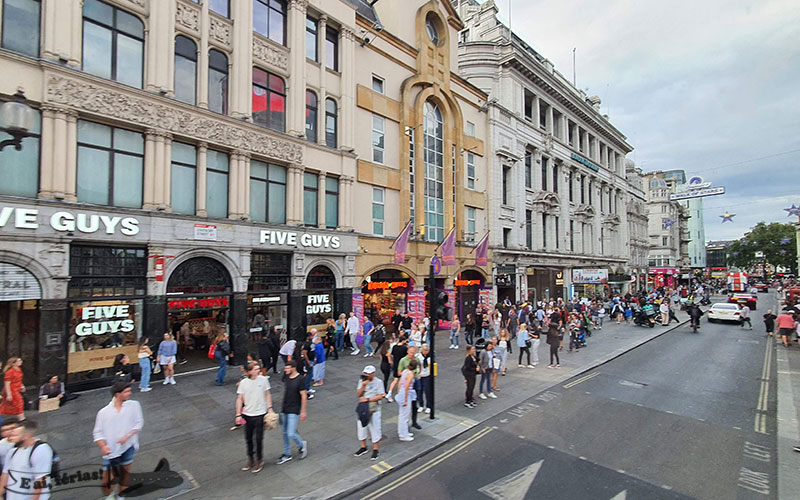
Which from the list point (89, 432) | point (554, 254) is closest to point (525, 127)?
point (554, 254)

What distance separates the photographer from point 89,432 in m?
8.30

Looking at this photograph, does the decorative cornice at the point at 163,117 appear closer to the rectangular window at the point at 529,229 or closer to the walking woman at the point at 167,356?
the walking woman at the point at 167,356

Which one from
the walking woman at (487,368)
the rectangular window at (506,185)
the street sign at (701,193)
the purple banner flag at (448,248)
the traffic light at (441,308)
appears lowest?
the walking woman at (487,368)

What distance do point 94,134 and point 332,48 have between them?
461 inches

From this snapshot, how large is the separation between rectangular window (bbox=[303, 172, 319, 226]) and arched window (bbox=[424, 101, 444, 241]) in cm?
808

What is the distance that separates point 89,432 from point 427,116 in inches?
871

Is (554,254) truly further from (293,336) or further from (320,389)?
(320,389)

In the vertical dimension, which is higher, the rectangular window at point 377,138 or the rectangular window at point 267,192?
the rectangular window at point 377,138

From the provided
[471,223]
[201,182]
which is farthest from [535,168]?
[201,182]

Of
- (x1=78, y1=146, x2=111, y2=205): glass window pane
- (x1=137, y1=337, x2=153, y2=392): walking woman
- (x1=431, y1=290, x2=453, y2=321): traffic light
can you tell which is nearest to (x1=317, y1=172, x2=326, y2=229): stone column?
(x1=431, y1=290, x2=453, y2=321): traffic light

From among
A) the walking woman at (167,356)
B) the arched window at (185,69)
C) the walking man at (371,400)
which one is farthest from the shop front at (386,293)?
the walking man at (371,400)

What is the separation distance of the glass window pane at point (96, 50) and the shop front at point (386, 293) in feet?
44.9

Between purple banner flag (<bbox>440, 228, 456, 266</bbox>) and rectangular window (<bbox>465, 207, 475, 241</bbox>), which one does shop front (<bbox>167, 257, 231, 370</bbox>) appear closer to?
purple banner flag (<bbox>440, 228, 456, 266</bbox>)

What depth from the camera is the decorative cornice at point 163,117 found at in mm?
11078
